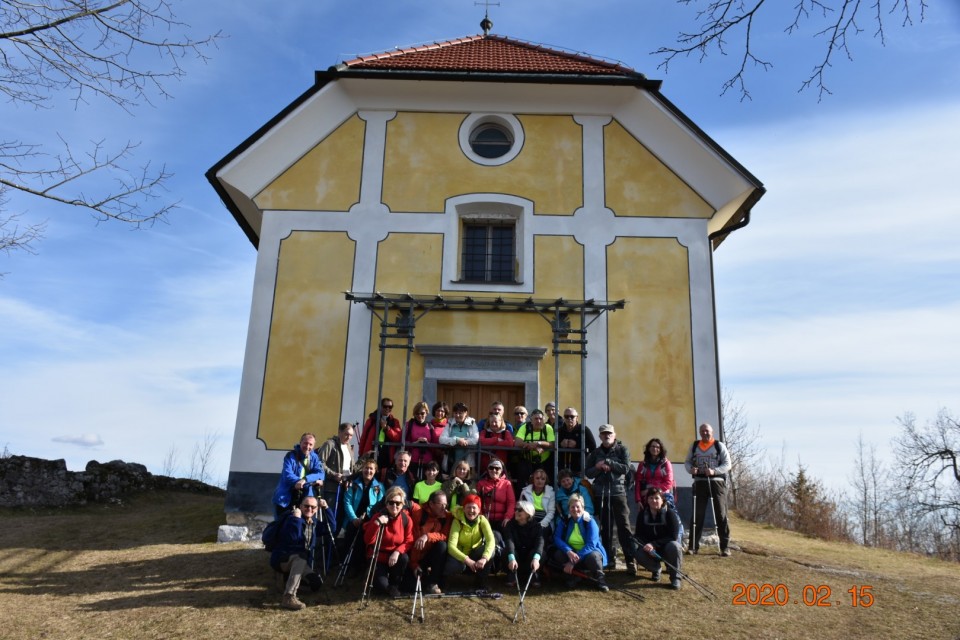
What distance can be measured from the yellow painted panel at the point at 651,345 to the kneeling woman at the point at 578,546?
2581 millimetres

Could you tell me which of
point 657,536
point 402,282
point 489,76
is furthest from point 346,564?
point 489,76

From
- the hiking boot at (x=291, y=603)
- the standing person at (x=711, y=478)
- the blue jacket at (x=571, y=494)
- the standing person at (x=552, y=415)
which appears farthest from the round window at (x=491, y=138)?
the hiking boot at (x=291, y=603)

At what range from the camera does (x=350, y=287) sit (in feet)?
31.7

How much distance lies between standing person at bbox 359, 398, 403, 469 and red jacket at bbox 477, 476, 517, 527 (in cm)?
156

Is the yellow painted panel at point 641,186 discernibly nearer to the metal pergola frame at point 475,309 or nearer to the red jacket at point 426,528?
the metal pergola frame at point 475,309

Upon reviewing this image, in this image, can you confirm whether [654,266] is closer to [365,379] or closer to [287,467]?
[365,379]

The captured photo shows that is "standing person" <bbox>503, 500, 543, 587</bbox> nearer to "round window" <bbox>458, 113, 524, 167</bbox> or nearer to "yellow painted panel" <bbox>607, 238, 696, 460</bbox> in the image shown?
"yellow painted panel" <bbox>607, 238, 696, 460</bbox>

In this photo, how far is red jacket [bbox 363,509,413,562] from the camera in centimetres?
624

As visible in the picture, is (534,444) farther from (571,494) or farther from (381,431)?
(381,431)

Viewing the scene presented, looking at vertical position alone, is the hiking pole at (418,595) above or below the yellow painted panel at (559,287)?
below

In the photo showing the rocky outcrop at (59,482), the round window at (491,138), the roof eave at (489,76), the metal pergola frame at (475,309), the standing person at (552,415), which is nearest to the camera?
the standing person at (552,415)

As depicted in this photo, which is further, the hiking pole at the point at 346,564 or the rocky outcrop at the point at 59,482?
the rocky outcrop at the point at 59,482

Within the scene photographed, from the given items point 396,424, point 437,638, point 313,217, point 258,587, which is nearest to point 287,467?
point 258,587

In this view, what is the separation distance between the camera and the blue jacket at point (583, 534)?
653 centimetres
